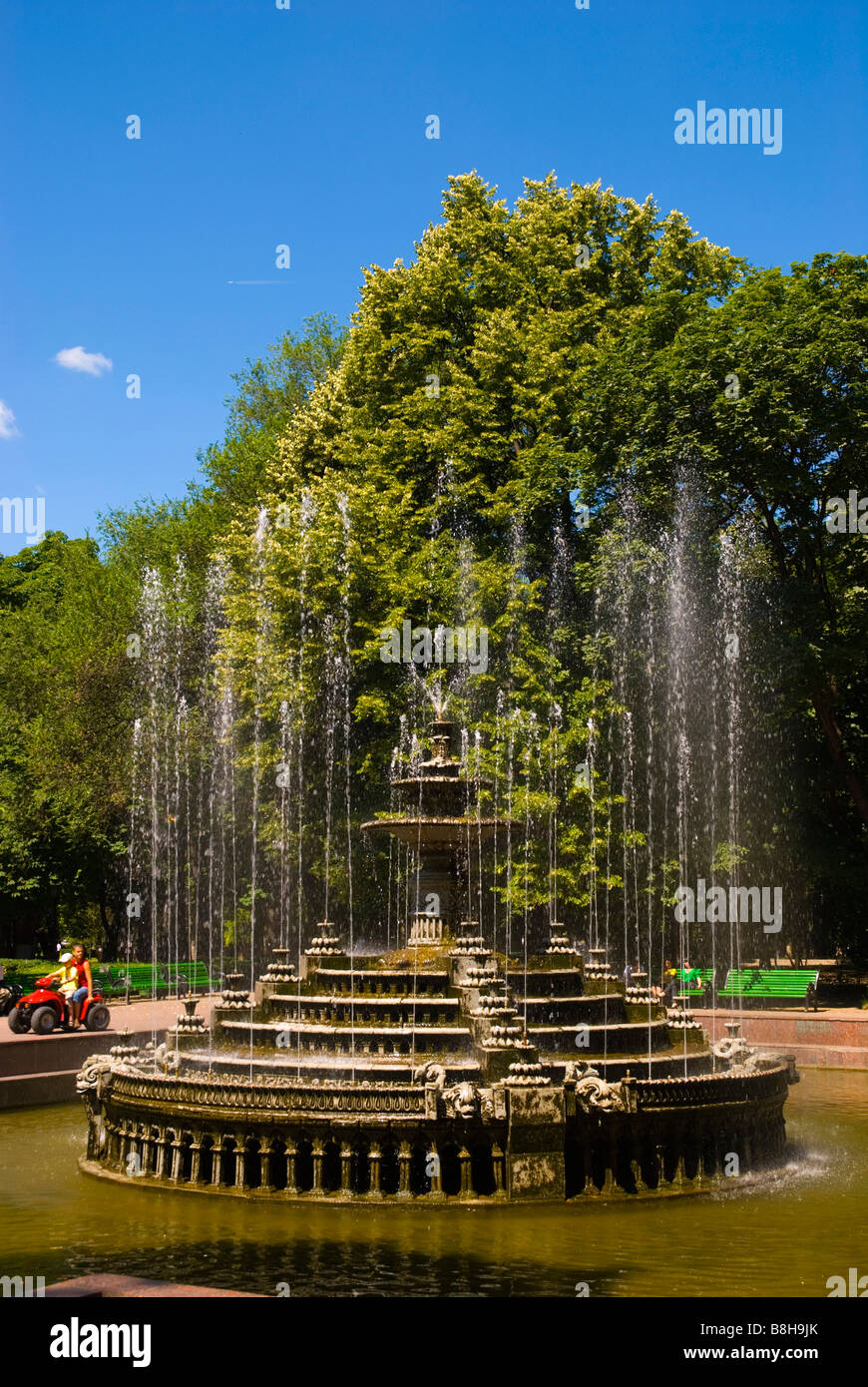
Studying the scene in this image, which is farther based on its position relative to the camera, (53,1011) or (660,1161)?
(53,1011)

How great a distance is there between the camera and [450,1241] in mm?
10859

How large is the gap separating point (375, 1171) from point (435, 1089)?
0.94 meters

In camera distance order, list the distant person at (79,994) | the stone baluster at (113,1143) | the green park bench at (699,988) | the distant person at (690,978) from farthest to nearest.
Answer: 1. the distant person at (690,978)
2. the green park bench at (699,988)
3. the distant person at (79,994)
4. the stone baluster at (113,1143)

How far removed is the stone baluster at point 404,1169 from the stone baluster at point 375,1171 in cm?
19

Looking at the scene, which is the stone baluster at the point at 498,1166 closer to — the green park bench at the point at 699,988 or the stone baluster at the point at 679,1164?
the stone baluster at the point at 679,1164

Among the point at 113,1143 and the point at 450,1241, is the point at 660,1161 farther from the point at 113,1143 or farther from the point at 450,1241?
the point at 113,1143

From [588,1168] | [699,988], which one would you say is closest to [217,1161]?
[588,1168]

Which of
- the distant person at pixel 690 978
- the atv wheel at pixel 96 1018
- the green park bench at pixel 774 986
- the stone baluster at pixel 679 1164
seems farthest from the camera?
the distant person at pixel 690 978

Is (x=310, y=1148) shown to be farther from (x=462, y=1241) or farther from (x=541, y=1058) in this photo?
(x=541, y=1058)

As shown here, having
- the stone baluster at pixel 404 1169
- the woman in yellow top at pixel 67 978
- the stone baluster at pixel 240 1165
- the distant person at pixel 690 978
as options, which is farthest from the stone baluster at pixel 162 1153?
the distant person at pixel 690 978

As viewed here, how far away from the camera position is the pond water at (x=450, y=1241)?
9.58 m

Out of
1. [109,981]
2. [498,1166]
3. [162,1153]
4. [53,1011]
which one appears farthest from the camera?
[109,981]

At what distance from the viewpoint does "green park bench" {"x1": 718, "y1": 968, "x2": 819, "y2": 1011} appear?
91.0 ft

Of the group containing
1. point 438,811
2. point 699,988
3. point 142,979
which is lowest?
point 142,979
